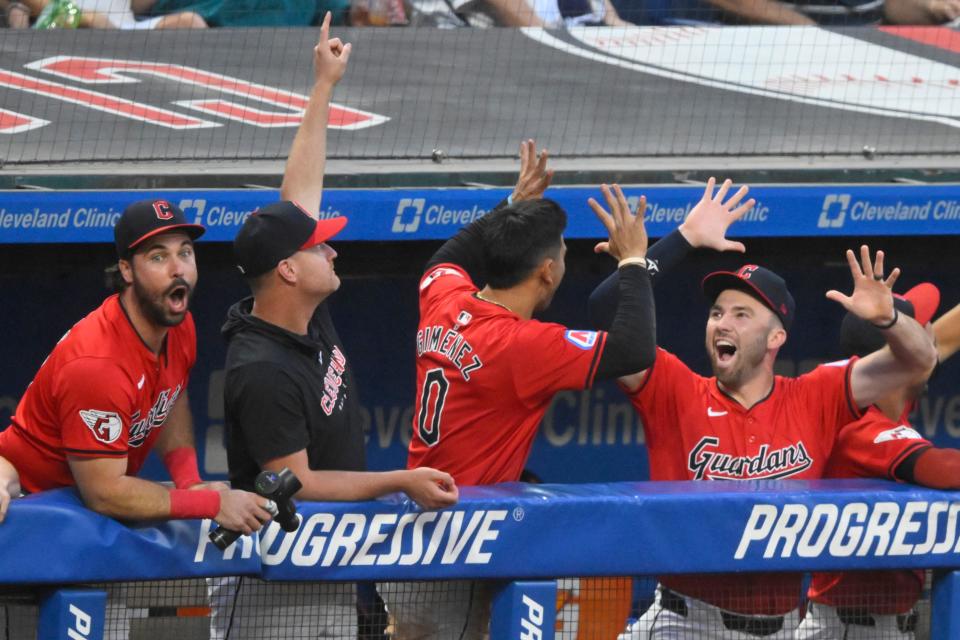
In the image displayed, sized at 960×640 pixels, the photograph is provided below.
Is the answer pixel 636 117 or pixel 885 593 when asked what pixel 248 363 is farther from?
pixel 636 117

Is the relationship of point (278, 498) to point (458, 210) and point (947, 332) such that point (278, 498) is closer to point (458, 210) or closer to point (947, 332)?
point (947, 332)

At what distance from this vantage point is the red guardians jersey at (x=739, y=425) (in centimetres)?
334

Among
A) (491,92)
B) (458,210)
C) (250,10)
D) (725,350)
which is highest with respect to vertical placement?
(250,10)

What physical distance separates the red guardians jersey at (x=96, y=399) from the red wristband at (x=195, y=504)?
228mm

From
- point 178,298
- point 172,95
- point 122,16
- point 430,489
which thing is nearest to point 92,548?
point 430,489

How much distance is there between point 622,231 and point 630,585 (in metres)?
0.84

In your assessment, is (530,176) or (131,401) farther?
(530,176)

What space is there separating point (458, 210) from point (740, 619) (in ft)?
7.79

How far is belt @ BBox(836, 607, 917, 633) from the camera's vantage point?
2.86 m

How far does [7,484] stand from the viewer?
2.67 meters

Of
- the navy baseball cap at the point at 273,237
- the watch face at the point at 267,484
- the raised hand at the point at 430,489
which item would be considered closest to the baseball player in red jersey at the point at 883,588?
the raised hand at the point at 430,489

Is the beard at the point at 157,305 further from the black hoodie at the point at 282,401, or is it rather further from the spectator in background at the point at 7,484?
the spectator in background at the point at 7,484

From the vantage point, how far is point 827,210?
16.9ft

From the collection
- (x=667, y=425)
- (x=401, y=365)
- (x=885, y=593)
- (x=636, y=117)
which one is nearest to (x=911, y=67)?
(x=636, y=117)
